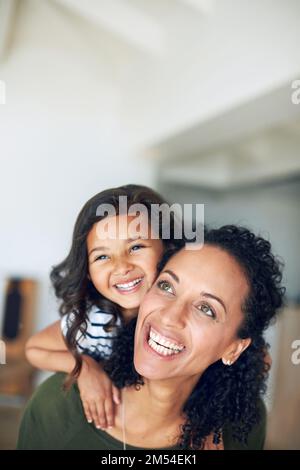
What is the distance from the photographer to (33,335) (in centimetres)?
73

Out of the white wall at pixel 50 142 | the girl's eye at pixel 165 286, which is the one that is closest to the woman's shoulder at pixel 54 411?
the white wall at pixel 50 142

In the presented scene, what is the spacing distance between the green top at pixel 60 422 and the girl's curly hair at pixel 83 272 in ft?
0.09

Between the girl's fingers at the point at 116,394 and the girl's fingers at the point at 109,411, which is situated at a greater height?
the girl's fingers at the point at 116,394

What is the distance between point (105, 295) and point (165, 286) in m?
0.10

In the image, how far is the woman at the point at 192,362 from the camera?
2.25ft

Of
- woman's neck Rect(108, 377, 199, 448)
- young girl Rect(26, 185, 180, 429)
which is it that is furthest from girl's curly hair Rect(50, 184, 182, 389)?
woman's neck Rect(108, 377, 199, 448)

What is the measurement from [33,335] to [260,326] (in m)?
0.40

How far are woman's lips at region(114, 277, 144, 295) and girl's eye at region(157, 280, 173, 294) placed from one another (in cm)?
3

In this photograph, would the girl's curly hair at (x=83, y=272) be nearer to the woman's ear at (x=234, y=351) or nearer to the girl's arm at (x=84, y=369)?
the girl's arm at (x=84, y=369)

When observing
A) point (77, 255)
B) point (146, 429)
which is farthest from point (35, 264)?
point (146, 429)

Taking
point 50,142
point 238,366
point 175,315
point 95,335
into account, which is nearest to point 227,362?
point 238,366

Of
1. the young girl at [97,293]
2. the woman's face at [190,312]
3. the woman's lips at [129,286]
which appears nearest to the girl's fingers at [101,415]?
the young girl at [97,293]

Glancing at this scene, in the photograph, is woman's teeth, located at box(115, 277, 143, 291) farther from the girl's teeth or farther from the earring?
the earring

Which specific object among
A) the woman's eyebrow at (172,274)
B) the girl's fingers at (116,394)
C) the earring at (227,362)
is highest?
the woman's eyebrow at (172,274)
